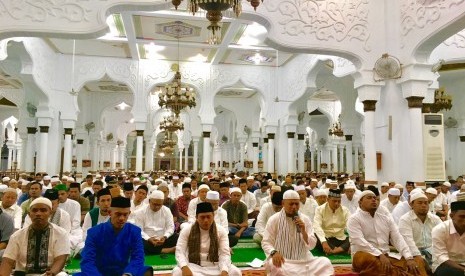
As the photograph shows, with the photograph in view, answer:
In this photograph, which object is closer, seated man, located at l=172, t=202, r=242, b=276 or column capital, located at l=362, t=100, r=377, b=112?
seated man, located at l=172, t=202, r=242, b=276

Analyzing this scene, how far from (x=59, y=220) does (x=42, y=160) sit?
6.67m

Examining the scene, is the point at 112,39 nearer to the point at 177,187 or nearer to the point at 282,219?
the point at 177,187

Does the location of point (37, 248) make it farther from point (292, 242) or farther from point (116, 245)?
point (292, 242)

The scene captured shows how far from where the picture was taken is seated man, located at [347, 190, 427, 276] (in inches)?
128

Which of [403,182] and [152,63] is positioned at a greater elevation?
[152,63]

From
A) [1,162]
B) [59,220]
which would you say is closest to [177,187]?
[59,220]

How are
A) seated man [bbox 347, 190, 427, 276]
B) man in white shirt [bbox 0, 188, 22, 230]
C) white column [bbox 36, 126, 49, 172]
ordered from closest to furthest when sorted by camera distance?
seated man [bbox 347, 190, 427, 276] < man in white shirt [bbox 0, 188, 22, 230] < white column [bbox 36, 126, 49, 172]

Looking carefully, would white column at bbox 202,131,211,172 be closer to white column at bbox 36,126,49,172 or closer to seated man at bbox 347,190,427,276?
white column at bbox 36,126,49,172

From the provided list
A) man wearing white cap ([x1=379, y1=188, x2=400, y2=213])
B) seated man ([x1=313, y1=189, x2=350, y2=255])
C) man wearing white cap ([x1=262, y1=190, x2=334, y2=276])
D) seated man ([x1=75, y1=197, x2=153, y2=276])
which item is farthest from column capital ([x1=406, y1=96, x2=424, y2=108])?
seated man ([x1=75, y1=197, x2=153, y2=276])

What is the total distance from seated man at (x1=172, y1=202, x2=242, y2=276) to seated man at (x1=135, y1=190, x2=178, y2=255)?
5.09 feet

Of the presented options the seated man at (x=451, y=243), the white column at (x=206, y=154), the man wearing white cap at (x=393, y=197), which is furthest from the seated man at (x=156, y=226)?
the white column at (x=206, y=154)

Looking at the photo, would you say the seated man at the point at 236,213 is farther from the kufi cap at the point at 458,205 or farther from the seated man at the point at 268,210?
the kufi cap at the point at 458,205

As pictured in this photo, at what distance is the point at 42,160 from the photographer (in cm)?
967

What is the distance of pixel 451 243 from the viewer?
2881mm
